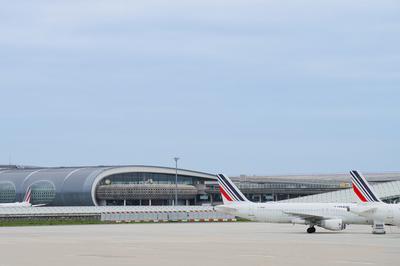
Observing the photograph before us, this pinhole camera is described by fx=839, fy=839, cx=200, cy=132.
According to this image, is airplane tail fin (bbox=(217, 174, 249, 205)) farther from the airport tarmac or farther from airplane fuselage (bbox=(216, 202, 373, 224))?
the airport tarmac

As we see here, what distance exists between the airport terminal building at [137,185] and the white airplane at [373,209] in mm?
80092

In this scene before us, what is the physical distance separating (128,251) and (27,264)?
9.04 m

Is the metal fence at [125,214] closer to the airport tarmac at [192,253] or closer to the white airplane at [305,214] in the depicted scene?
the white airplane at [305,214]

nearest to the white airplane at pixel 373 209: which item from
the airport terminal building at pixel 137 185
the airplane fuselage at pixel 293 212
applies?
the airplane fuselage at pixel 293 212

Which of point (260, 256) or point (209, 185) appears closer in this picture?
point (260, 256)

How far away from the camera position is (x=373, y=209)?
64.8 m

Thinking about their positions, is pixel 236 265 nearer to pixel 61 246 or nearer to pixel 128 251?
pixel 128 251

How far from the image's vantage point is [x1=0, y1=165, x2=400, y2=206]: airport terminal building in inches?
5743

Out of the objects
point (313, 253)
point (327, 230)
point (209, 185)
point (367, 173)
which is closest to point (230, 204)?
point (327, 230)

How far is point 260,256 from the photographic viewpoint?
38844mm

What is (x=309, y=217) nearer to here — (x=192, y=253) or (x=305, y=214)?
(x=305, y=214)

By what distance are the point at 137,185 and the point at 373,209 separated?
299ft

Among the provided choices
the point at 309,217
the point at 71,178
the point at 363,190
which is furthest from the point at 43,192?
the point at 363,190

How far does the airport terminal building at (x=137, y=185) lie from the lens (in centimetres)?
14588
